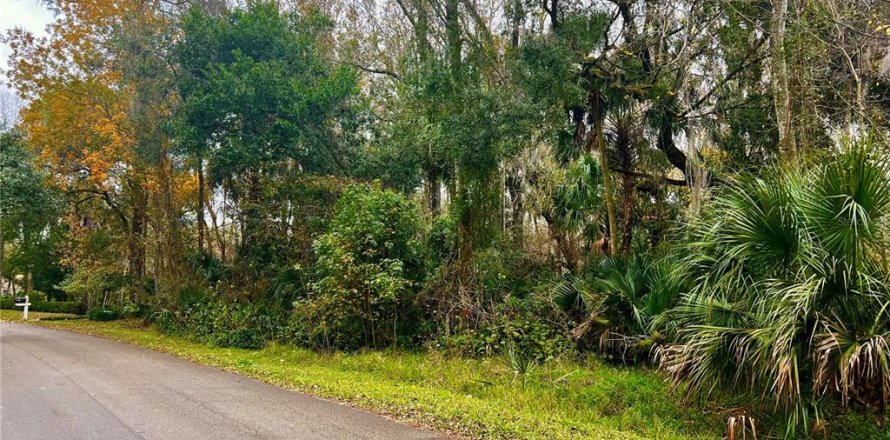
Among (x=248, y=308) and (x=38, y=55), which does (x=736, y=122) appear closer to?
(x=248, y=308)

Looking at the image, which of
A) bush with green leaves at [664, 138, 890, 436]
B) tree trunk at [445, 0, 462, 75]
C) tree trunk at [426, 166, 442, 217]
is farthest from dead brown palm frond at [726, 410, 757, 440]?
tree trunk at [426, 166, 442, 217]

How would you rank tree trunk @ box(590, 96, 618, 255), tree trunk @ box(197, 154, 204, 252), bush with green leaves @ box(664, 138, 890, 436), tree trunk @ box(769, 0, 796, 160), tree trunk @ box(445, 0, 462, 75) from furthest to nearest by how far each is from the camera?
tree trunk @ box(197, 154, 204, 252) < tree trunk @ box(445, 0, 462, 75) < tree trunk @ box(590, 96, 618, 255) < tree trunk @ box(769, 0, 796, 160) < bush with green leaves @ box(664, 138, 890, 436)

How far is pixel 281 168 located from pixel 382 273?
564 centimetres

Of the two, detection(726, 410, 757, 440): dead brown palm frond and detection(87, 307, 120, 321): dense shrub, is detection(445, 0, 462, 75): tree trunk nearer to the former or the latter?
detection(726, 410, 757, 440): dead brown palm frond

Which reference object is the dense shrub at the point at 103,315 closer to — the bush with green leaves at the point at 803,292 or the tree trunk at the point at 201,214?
the tree trunk at the point at 201,214

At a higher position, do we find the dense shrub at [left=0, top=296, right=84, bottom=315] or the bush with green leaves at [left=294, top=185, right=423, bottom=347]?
the bush with green leaves at [left=294, top=185, right=423, bottom=347]

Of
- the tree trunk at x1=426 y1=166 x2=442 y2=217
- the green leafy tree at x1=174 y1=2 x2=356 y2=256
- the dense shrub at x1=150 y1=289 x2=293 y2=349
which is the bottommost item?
the dense shrub at x1=150 y1=289 x2=293 y2=349

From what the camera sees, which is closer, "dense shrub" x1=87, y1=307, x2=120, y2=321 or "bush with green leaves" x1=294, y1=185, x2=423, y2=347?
"bush with green leaves" x1=294, y1=185, x2=423, y2=347

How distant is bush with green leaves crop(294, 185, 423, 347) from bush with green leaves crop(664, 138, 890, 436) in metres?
6.82

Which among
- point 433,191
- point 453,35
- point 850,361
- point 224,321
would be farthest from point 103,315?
point 850,361

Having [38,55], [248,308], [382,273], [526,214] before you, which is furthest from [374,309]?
[38,55]

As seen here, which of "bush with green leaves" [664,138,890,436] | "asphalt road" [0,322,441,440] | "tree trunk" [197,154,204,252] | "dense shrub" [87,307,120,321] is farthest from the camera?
"dense shrub" [87,307,120,321]

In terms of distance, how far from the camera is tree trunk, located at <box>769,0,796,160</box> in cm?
937

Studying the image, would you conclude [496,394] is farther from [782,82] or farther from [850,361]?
[782,82]
